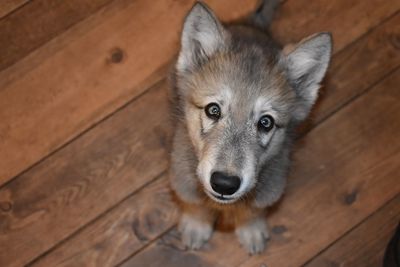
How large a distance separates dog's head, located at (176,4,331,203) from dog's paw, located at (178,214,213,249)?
49 cm

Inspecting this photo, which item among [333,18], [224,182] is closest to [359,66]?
[333,18]

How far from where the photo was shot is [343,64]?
2.96 meters

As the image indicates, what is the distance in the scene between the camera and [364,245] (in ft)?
9.02

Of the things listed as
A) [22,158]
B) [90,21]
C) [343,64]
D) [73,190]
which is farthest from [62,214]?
[343,64]

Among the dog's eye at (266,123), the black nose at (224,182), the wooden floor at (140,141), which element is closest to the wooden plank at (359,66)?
the wooden floor at (140,141)

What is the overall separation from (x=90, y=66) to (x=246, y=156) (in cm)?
113

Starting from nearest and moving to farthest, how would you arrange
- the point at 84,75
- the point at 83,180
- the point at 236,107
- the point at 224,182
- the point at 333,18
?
1. the point at 224,182
2. the point at 236,107
3. the point at 83,180
4. the point at 84,75
5. the point at 333,18

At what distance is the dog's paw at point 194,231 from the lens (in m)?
2.68

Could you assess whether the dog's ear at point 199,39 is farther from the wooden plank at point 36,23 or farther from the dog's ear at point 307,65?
the wooden plank at point 36,23

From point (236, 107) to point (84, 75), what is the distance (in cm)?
102

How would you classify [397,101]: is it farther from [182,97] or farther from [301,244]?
[182,97]

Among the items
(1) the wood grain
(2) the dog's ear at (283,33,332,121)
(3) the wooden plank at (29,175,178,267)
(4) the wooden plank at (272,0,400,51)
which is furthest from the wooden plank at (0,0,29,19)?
(2) the dog's ear at (283,33,332,121)

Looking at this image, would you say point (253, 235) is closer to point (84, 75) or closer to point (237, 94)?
point (237, 94)

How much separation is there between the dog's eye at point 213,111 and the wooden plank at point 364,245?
0.94 m
